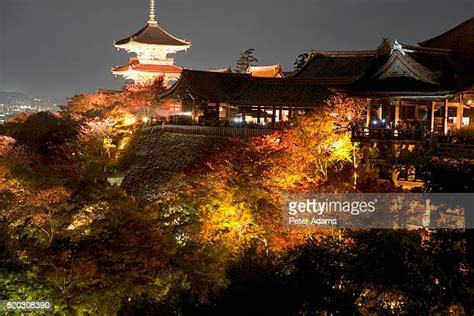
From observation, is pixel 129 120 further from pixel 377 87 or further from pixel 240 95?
pixel 377 87

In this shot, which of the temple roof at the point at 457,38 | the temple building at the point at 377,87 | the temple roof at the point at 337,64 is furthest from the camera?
the temple roof at the point at 337,64

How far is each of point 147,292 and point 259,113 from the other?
18501 millimetres

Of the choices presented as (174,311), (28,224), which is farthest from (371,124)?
(28,224)

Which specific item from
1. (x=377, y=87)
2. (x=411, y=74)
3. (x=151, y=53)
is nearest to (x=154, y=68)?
(x=151, y=53)

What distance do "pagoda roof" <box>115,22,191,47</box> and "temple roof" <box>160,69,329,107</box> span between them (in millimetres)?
16889

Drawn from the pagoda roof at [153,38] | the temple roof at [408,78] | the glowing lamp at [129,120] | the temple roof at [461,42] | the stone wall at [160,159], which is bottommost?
the stone wall at [160,159]

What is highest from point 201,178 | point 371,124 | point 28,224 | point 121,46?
point 121,46

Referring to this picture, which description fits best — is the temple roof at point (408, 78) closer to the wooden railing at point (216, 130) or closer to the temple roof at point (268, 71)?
the wooden railing at point (216, 130)

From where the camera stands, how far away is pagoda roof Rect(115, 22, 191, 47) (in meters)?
49.8

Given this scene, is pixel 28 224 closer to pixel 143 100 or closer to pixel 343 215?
pixel 343 215

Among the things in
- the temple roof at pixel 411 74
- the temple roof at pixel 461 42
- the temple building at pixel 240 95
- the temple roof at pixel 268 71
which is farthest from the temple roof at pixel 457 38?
the temple roof at pixel 268 71

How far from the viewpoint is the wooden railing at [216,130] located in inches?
1105

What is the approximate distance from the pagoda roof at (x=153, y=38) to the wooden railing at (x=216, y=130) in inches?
765

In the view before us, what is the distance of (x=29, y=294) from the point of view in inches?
647
